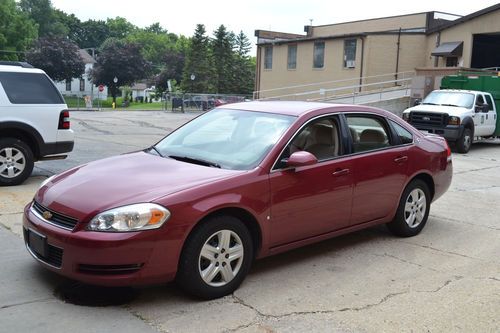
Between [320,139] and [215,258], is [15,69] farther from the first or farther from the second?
[215,258]

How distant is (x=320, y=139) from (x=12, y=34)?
7178 centimetres

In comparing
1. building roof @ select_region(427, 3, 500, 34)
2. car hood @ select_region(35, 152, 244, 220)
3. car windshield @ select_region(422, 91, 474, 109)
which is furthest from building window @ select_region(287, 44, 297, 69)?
car hood @ select_region(35, 152, 244, 220)

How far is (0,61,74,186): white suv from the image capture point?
A: 8414 mm

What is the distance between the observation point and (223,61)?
7319 centimetres

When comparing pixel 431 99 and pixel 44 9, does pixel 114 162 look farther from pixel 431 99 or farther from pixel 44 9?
pixel 44 9

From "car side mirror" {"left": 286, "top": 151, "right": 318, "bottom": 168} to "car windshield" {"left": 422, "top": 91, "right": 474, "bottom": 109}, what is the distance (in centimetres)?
1430

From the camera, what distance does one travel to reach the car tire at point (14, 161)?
8.41m

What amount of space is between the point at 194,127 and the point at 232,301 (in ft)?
6.79

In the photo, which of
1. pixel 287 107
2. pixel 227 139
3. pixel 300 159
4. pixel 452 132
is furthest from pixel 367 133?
pixel 452 132

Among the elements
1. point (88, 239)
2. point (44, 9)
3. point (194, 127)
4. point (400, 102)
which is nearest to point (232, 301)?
point (88, 239)

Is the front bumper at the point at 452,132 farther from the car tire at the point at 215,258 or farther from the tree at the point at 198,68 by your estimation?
the tree at the point at 198,68

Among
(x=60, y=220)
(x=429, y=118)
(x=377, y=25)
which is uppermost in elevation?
(x=377, y=25)

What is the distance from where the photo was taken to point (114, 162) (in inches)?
197

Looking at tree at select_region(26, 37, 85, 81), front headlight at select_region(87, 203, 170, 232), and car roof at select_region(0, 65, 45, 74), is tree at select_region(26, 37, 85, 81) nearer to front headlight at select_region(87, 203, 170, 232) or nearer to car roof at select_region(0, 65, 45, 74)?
car roof at select_region(0, 65, 45, 74)
